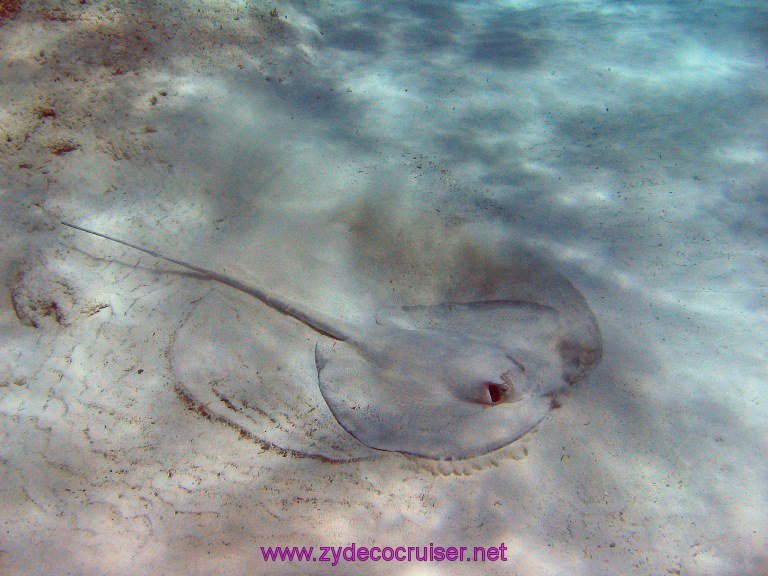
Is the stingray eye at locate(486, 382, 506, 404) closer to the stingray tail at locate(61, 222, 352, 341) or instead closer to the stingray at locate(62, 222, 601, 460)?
the stingray at locate(62, 222, 601, 460)

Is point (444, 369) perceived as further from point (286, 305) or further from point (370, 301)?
point (286, 305)

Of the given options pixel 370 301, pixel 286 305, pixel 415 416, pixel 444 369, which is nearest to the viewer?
pixel 415 416

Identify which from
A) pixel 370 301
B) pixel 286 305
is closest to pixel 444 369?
pixel 370 301

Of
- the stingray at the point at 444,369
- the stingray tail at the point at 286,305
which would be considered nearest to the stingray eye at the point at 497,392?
the stingray at the point at 444,369

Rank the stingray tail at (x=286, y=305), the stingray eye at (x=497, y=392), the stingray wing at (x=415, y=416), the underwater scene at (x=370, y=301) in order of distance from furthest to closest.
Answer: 1. the stingray tail at (x=286, y=305)
2. the stingray eye at (x=497, y=392)
3. the stingray wing at (x=415, y=416)
4. the underwater scene at (x=370, y=301)

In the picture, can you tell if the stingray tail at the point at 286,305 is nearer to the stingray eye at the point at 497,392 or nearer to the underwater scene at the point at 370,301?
the underwater scene at the point at 370,301

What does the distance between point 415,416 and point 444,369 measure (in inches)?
16.8

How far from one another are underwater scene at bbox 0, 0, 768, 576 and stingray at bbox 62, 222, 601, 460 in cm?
2

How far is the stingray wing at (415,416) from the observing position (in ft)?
8.61

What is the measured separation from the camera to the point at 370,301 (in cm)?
378

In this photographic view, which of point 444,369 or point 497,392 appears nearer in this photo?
point 497,392

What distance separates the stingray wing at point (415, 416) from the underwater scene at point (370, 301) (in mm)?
19

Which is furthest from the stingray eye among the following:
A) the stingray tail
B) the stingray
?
the stingray tail

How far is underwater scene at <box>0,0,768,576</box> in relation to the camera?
94.2 inches
